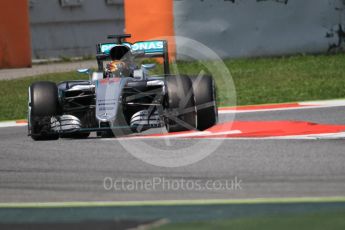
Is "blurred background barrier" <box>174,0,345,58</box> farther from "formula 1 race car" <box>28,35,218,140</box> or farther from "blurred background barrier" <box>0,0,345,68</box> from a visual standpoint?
"formula 1 race car" <box>28,35,218,140</box>

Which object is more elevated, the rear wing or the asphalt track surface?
the rear wing

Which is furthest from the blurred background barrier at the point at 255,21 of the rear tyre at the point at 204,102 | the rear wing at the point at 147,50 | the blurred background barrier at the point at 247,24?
the rear tyre at the point at 204,102

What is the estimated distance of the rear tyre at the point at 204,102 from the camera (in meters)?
11.4

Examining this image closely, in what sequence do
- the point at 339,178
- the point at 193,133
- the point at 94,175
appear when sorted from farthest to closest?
the point at 193,133
the point at 94,175
the point at 339,178

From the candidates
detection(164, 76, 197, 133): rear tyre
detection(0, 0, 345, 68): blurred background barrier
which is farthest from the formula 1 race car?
detection(0, 0, 345, 68): blurred background barrier

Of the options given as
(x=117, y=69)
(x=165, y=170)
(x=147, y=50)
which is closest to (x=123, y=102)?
(x=117, y=69)

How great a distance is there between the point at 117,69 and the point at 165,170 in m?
3.22

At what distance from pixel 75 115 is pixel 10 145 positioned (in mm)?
911

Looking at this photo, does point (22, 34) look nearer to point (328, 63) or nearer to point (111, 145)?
point (328, 63)

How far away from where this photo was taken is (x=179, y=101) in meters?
11.3

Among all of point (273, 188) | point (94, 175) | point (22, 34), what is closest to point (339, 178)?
point (273, 188)

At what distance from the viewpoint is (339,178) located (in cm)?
809

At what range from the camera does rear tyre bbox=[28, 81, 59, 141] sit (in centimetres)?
1150

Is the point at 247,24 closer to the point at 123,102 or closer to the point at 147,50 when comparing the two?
the point at 147,50
